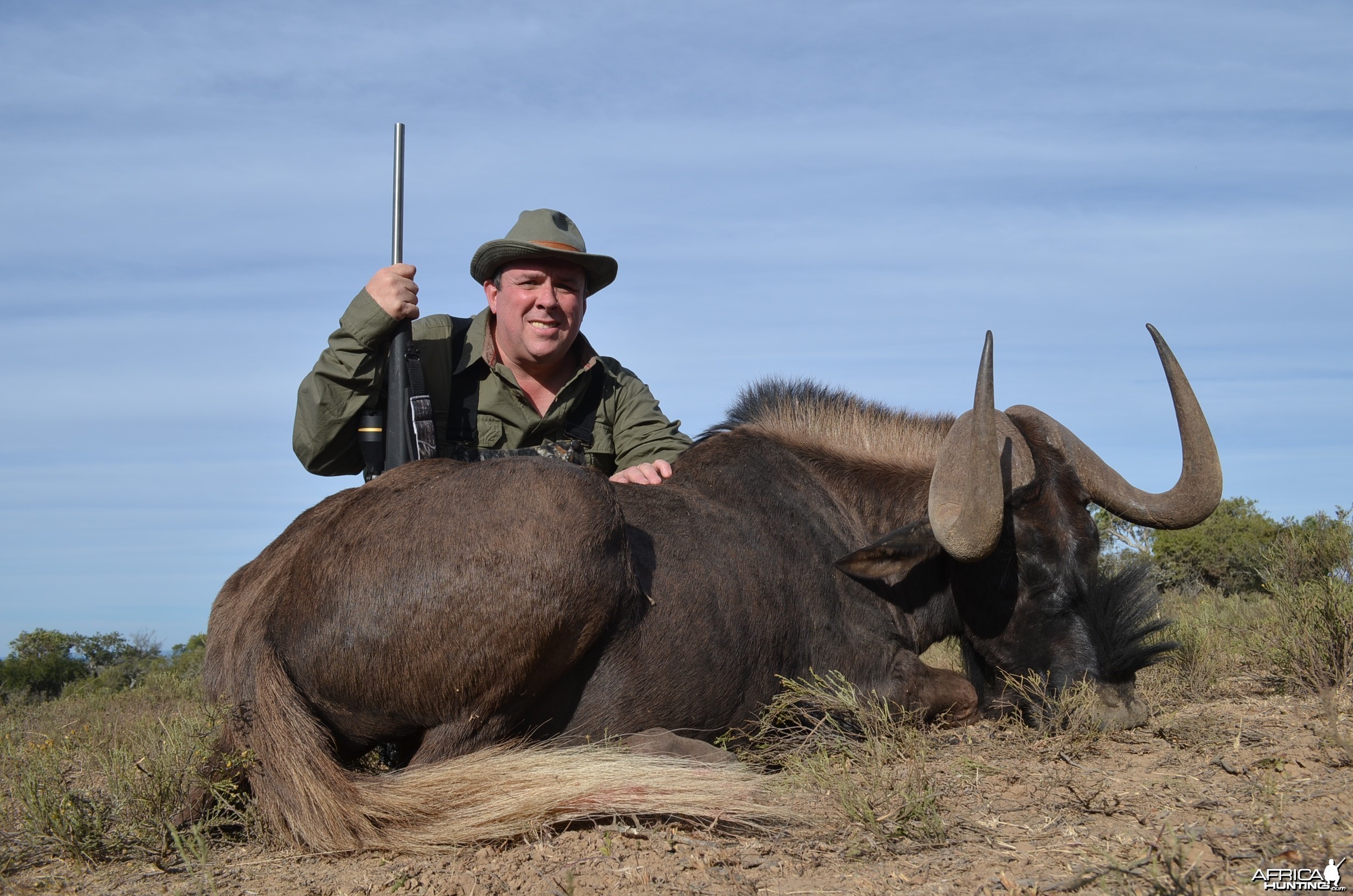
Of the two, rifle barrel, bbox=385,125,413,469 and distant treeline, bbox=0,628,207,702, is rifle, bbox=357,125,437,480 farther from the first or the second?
distant treeline, bbox=0,628,207,702

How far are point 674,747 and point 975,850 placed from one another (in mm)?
1248

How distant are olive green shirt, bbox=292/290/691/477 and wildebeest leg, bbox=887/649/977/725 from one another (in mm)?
1608

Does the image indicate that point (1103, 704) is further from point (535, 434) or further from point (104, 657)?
point (104, 657)

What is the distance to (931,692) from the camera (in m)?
4.52

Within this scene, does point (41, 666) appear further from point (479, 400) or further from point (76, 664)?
point (479, 400)

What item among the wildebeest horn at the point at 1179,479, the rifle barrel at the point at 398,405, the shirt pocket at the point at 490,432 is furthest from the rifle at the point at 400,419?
the wildebeest horn at the point at 1179,479

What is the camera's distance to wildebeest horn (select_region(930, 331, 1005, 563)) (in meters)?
3.87

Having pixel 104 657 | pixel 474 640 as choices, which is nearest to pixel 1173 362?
pixel 474 640

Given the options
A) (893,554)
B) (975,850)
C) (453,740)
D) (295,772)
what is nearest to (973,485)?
(893,554)

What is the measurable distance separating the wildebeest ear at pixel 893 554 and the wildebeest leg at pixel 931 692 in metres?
0.41

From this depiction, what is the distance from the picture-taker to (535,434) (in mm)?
5406

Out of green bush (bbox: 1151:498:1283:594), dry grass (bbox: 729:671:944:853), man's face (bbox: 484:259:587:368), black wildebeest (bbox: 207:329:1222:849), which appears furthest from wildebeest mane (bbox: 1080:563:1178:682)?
green bush (bbox: 1151:498:1283:594)

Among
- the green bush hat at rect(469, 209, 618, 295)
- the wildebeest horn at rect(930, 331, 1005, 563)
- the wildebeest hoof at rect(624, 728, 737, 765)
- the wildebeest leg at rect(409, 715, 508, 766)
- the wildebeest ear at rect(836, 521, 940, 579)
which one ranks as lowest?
the wildebeest hoof at rect(624, 728, 737, 765)

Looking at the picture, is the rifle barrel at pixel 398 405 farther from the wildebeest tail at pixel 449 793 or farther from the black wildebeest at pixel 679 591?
the wildebeest tail at pixel 449 793
